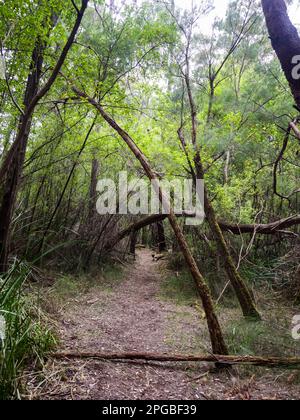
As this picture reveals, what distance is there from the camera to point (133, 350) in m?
2.51

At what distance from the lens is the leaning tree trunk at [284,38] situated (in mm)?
2182

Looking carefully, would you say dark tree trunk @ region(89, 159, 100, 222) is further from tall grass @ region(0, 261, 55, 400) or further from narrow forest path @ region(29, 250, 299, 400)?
tall grass @ region(0, 261, 55, 400)

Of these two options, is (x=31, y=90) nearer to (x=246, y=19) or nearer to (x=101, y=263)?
(x=101, y=263)

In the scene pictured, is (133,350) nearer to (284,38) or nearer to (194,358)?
(194,358)

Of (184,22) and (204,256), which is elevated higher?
(184,22)

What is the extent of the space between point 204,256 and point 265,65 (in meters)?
4.32

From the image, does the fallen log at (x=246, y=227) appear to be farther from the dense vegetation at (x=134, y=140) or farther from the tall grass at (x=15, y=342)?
the tall grass at (x=15, y=342)

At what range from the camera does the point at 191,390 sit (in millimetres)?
1943

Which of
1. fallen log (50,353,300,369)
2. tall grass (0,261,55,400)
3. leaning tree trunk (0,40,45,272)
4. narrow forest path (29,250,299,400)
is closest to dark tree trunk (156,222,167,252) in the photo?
narrow forest path (29,250,299,400)

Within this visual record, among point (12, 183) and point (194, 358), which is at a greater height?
point (12, 183)

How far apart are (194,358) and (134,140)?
410 centimetres

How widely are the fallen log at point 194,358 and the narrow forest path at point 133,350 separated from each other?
58 mm

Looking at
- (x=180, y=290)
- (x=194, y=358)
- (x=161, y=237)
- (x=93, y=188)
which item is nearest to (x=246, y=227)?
(x=180, y=290)

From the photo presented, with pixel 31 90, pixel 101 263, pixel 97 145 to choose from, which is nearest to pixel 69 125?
pixel 97 145
